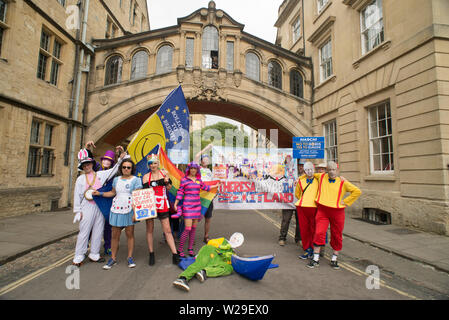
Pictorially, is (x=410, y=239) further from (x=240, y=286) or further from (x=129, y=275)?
(x=129, y=275)

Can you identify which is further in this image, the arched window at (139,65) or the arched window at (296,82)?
the arched window at (296,82)

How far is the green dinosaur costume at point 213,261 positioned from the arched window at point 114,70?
12686mm


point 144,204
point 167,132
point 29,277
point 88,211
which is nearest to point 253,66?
point 167,132

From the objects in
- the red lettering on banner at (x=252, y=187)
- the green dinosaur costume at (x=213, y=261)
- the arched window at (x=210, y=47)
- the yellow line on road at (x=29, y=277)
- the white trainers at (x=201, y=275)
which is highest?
the arched window at (x=210, y=47)

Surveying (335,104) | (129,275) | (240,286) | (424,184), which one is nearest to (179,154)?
(129,275)

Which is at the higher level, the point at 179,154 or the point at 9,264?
the point at 179,154

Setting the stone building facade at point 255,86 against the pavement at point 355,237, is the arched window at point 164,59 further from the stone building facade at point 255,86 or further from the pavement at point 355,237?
the pavement at point 355,237

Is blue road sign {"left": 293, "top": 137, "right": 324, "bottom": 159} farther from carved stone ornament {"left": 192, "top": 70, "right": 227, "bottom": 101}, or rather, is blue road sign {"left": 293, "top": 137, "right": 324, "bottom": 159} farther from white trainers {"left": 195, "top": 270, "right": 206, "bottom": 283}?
carved stone ornament {"left": 192, "top": 70, "right": 227, "bottom": 101}

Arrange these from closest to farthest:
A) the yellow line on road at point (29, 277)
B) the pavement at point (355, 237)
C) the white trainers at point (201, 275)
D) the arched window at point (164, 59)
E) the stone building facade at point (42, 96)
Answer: the yellow line on road at point (29, 277) < the white trainers at point (201, 275) < the pavement at point (355, 237) < the stone building facade at point (42, 96) < the arched window at point (164, 59)

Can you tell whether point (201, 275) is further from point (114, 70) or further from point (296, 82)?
point (296, 82)

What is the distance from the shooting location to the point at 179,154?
19.6ft

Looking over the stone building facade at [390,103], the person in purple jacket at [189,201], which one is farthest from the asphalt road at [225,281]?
the stone building facade at [390,103]

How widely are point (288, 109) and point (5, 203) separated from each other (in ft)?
44.9

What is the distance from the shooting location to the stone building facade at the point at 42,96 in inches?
316
